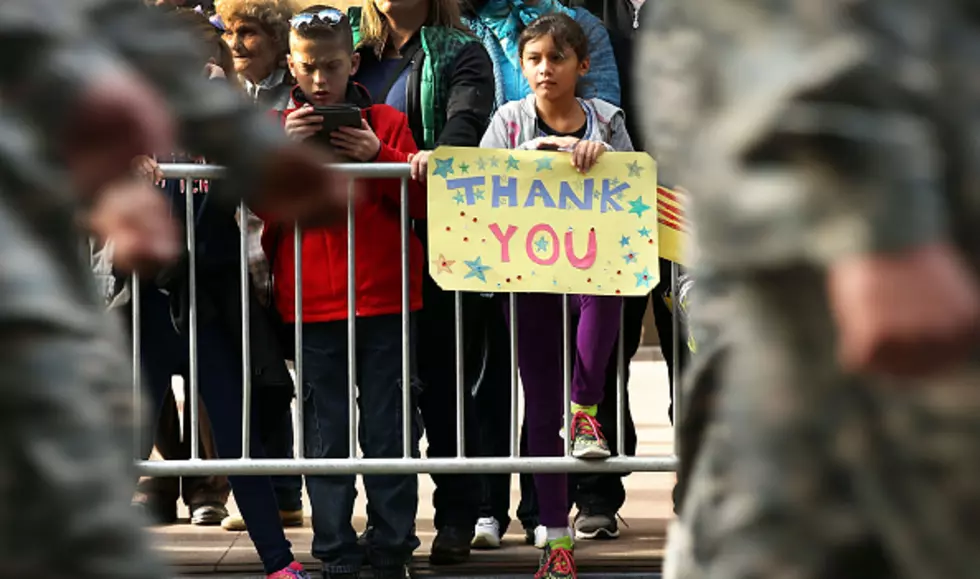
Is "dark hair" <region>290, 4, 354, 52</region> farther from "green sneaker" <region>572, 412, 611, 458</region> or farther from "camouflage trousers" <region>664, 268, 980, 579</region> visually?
"camouflage trousers" <region>664, 268, 980, 579</region>

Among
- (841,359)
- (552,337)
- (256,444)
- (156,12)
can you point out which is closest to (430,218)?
(552,337)

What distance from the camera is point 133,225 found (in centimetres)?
206

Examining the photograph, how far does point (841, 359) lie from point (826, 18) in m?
0.35

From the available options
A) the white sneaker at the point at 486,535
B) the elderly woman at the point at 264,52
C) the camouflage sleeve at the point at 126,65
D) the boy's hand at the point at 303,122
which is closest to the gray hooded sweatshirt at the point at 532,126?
the boy's hand at the point at 303,122

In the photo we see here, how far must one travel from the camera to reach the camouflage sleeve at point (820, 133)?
176 cm

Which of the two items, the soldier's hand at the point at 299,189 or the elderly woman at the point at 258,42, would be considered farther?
the elderly woman at the point at 258,42

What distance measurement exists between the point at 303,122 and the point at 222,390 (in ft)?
3.21

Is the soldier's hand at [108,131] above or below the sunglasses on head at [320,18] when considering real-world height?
below

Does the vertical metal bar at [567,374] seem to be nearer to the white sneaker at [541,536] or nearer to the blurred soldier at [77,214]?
the white sneaker at [541,536]

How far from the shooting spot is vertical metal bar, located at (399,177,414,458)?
587 cm

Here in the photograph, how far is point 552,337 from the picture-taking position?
600 centimetres

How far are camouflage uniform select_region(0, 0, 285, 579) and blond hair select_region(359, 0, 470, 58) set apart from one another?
13.9 ft

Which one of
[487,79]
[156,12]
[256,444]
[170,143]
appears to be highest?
[487,79]

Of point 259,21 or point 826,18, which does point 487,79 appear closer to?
point 259,21
